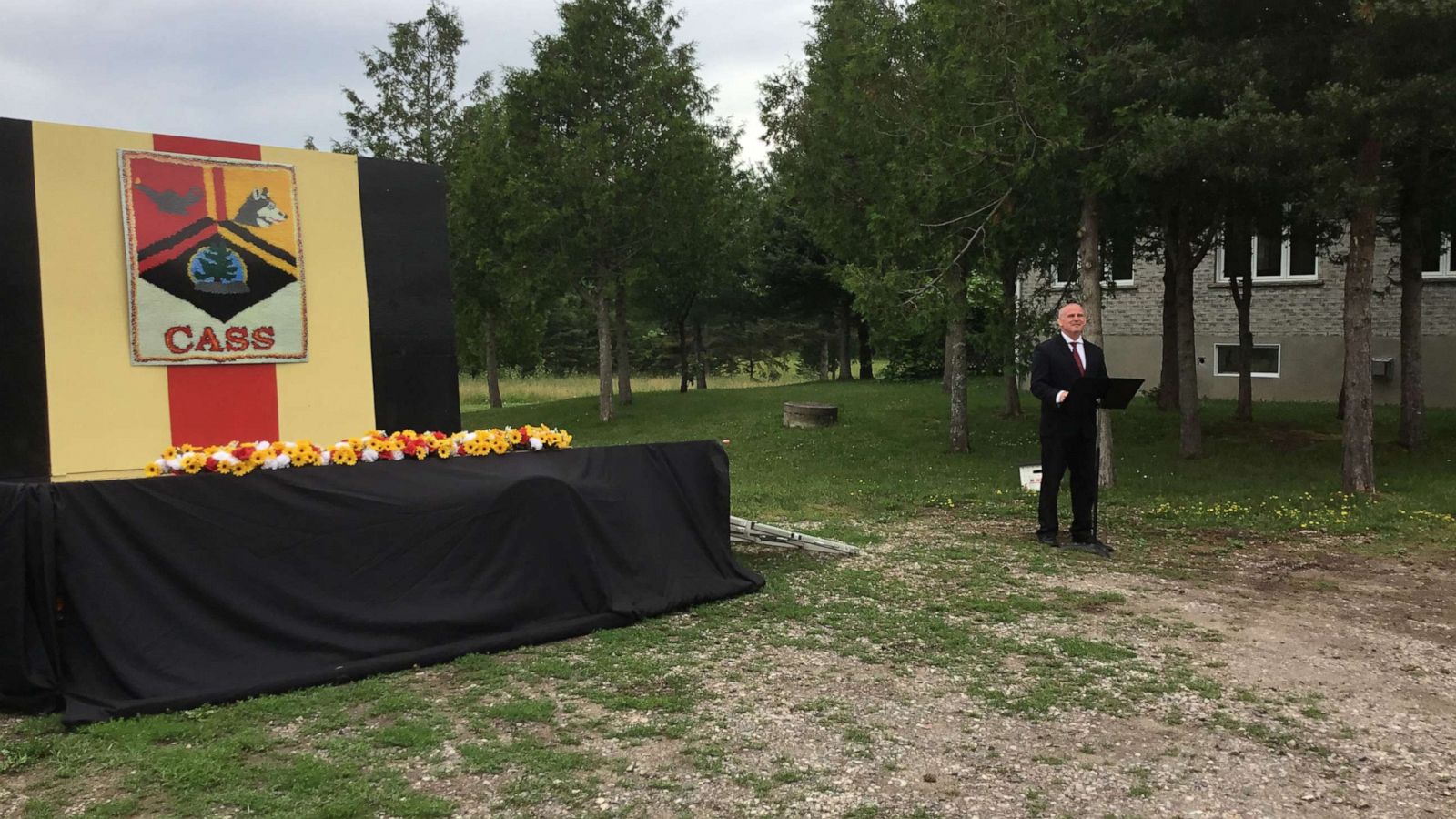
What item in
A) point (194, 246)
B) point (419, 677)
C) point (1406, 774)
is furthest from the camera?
point (194, 246)

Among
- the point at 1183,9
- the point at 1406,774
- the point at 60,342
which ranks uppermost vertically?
the point at 1183,9

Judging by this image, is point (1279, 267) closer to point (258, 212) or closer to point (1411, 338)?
point (1411, 338)

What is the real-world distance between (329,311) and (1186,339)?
36.9 feet

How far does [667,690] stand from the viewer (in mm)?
5184

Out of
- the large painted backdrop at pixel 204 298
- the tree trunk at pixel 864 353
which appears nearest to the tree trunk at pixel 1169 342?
the large painted backdrop at pixel 204 298

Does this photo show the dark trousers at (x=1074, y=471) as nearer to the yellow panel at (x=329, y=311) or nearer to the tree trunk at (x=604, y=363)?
the yellow panel at (x=329, y=311)

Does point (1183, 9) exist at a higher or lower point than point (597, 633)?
higher

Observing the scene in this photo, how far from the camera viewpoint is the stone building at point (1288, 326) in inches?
845

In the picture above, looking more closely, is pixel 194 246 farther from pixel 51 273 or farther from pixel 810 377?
pixel 810 377

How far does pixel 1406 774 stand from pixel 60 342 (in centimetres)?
742

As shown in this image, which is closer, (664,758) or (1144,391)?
(664,758)

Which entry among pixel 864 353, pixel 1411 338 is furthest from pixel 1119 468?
pixel 864 353

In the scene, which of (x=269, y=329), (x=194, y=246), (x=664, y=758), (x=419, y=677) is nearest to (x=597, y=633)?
(x=419, y=677)

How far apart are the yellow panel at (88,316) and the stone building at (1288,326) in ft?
59.3
